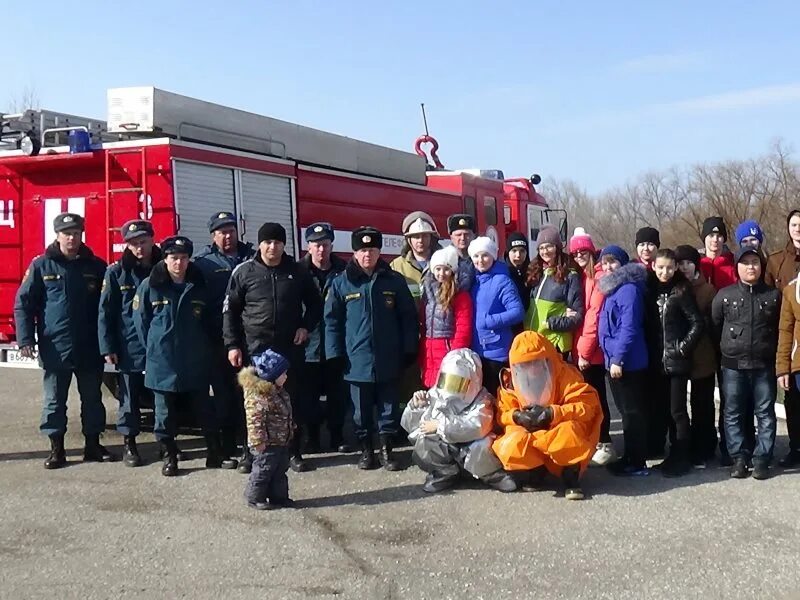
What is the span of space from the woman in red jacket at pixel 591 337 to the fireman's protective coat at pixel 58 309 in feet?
12.8

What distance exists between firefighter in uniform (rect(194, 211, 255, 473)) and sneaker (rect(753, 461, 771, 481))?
3735 mm

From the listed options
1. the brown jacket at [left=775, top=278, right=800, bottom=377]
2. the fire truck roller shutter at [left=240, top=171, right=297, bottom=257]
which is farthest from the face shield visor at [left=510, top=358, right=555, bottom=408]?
the fire truck roller shutter at [left=240, top=171, right=297, bottom=257]

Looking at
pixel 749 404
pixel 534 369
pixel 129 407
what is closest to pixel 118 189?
pixel 129 407

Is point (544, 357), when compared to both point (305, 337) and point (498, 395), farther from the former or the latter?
point (305, 337)

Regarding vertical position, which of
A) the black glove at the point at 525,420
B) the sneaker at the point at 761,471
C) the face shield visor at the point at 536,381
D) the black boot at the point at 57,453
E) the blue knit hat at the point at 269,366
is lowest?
the sneaker at the point at 761,471

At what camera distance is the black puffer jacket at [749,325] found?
20.2 ft

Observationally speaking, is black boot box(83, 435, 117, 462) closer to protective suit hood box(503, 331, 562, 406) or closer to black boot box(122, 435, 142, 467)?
black boot box(122, 435, 142, 467)

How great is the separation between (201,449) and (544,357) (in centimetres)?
338

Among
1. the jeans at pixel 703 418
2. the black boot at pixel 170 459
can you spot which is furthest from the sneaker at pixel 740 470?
the black boot at pixel 170 459

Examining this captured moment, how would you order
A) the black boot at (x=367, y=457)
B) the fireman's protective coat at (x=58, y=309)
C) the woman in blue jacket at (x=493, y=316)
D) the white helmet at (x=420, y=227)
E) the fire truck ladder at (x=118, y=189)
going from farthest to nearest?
the fire truck ladder at (x=118, y=189), the white helmet at (x=420, y=227), the fireman's protective coat at (x=58, y=309), the black boot at (x=367, y=457), the woman in blue jacket at (x=493, y=316)

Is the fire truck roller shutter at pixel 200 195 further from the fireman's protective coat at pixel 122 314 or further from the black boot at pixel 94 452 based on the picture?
the black boot at pixel 94 452

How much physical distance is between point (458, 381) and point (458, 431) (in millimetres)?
344

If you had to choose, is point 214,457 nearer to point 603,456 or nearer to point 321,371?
point 321,371

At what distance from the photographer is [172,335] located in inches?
257
